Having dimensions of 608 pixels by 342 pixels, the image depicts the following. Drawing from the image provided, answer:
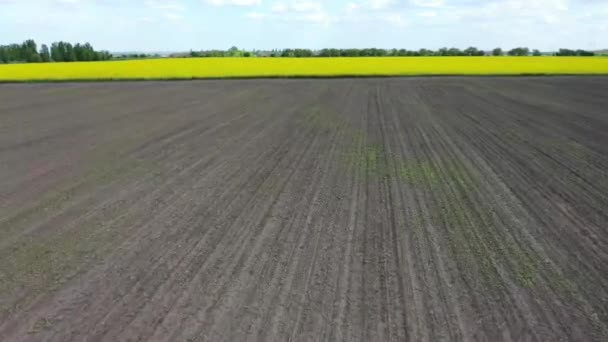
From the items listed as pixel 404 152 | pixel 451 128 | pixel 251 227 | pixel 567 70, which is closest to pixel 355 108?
pixel 451 128

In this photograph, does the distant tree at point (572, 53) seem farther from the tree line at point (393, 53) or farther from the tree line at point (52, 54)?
the tree line at point (52, 54)

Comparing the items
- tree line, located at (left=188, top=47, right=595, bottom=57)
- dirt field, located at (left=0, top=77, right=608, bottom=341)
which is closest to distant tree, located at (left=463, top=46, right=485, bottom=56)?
tree line, located at (left=188, top=47, right=595, bottom=57)

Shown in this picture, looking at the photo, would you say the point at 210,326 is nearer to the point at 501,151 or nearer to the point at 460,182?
the point at 460,182

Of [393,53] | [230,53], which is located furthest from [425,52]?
[230,53]

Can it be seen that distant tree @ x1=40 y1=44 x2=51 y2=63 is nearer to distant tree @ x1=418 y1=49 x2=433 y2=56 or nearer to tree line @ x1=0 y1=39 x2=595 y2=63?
tree line @ x1=0 y1=39 x2=595 y2=63

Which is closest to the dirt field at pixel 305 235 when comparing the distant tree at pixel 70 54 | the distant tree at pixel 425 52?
the distant tree at pixel 425 52

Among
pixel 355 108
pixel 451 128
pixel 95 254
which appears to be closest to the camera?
pixel 95 254
